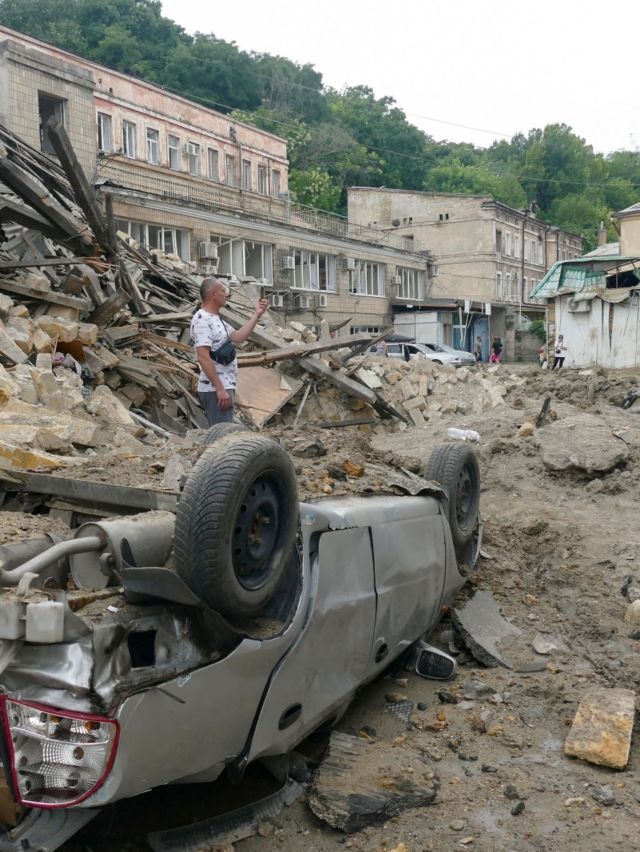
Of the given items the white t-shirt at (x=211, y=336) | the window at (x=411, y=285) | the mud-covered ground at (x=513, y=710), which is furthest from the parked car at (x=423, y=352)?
the white t-shirt at (x=211, y=336)

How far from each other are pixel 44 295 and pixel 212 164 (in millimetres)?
30673

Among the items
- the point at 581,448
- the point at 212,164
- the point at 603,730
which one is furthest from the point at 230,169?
the point at 603,730

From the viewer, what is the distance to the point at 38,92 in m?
22.7

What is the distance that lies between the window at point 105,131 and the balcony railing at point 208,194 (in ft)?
10.3

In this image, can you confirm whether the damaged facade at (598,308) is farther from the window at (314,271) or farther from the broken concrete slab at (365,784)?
the broken concrete slab at (365,784)

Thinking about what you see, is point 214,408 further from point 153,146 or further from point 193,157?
point 193,157

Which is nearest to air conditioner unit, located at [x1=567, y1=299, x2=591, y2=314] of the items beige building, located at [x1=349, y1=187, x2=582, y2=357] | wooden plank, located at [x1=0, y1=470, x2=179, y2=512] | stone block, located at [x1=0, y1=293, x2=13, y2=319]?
beige building, located at [x1=349, y1=187, x2=582, y2=357]

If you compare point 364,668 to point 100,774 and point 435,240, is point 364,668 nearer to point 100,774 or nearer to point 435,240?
point 100,774

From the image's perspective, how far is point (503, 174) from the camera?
263 ft

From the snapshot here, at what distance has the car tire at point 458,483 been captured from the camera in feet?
15.5

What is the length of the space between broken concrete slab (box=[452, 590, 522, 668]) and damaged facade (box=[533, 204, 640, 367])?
2565cm

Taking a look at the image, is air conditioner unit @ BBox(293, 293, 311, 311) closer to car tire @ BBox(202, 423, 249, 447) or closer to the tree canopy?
the tree canopy

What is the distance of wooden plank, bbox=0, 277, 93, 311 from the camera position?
382 inches

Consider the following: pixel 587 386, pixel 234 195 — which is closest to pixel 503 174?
pixel 234 195
